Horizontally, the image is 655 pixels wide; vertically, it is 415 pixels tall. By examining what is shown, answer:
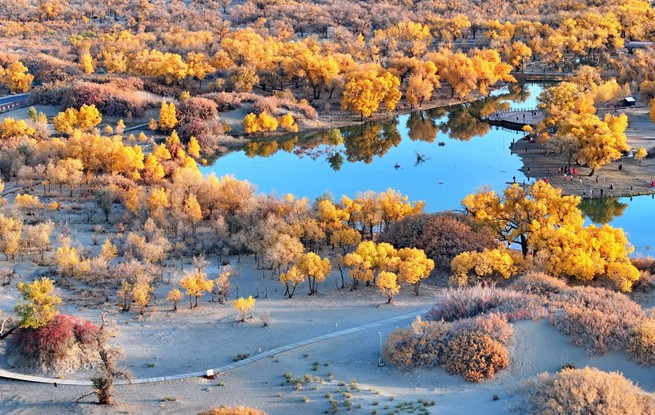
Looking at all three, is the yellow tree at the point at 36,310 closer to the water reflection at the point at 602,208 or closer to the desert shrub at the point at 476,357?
the desert shrub at the point at 476,357

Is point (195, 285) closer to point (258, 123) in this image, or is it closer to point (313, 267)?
point (313, 267)

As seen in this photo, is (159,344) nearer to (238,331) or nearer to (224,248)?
(238,331)

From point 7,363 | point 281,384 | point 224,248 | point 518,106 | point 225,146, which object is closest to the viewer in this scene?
point 281,384

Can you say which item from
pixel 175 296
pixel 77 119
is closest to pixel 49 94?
pixel 77 119

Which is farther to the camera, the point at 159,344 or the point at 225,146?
the point at 225,146

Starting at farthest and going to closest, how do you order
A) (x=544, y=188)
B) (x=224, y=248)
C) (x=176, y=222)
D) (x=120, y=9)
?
(x=120, y=9) → (x=176, y=222) → (x=224, y=248) → (x=544, y=188)

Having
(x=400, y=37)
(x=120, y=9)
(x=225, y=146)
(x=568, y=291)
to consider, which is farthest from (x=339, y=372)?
(x=120, y=9)
